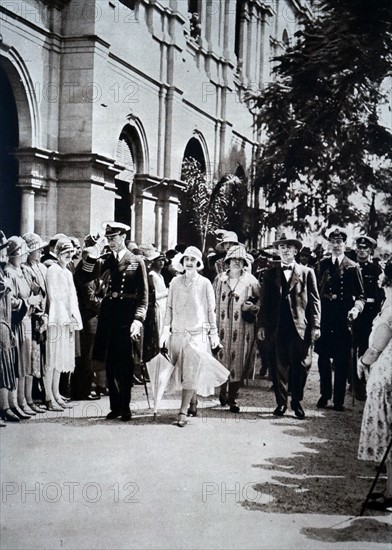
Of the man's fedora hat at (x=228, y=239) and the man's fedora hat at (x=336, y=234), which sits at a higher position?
the man's fedora hat at (x=336, y=234)

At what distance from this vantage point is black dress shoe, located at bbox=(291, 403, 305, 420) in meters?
4.45

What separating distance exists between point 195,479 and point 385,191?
2.09 m

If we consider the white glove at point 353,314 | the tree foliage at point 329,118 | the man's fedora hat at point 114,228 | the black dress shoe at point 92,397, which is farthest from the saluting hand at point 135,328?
the white glove at point 353,314

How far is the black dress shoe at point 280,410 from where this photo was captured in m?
4.42

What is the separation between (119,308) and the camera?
4.86 metres

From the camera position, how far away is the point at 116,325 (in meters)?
4.86

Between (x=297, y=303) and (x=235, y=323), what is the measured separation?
435mm

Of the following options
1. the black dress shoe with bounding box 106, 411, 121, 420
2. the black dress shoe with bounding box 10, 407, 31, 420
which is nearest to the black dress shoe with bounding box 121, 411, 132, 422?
the black dress shoe with bounding box 106, 411, 121, 420

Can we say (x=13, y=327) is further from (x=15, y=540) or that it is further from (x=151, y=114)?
(x=151, y=114)

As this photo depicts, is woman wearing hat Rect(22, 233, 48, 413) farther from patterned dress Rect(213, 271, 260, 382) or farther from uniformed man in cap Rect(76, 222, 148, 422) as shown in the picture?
patterned dress Rect(213, 271, 260, 382)

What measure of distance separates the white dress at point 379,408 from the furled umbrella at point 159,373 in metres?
1.32

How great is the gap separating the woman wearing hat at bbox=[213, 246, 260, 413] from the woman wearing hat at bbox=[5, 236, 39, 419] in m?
1.24

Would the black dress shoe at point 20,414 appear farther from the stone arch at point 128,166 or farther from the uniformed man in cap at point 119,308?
the stone arch at point 128,166

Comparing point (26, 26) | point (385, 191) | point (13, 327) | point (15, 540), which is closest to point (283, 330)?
point (385, 191)
